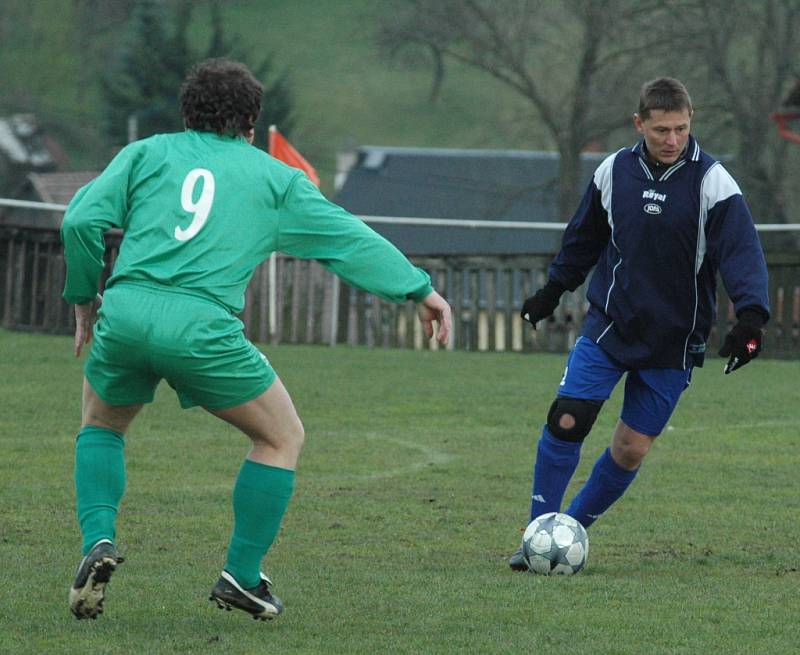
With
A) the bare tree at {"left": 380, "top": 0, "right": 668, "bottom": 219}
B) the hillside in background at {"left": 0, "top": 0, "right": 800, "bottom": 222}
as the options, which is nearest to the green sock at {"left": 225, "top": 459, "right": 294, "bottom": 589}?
the bare tree at {"left": 380, "top": 0, "right": 668, "bottom": 219}

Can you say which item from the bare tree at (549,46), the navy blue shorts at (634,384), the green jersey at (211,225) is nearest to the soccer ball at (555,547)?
the navy blue shorts at (634,384)

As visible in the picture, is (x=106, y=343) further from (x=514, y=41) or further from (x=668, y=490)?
(x=514, y=41)

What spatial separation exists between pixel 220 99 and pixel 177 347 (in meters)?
0.81

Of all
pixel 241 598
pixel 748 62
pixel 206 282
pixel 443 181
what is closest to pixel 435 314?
pixel 206 282

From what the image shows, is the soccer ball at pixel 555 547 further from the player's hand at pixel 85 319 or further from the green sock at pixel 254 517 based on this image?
the player's hand at pixel 85 319

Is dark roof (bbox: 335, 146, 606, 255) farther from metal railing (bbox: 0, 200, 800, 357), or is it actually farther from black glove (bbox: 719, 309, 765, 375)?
black glove (bbox: 719, 309, 765, 375)

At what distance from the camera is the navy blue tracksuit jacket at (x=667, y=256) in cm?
609

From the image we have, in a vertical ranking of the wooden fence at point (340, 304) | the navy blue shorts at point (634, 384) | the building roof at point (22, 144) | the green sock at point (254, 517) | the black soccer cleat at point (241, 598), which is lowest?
the building roof at point (22, 144)

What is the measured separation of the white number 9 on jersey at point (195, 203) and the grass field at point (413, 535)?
1233mm

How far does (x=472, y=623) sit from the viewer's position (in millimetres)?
5047

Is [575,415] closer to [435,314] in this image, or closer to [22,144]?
[435,314]

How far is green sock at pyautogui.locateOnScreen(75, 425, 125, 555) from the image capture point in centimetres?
498

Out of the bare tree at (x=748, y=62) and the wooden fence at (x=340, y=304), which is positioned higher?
the bare tree at (x=748, y=62)

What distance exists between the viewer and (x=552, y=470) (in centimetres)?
641
